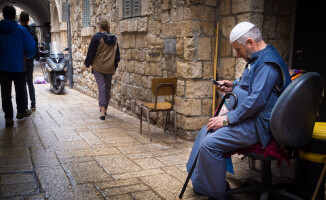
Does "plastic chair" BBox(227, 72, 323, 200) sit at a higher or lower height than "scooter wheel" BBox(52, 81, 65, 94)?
higher

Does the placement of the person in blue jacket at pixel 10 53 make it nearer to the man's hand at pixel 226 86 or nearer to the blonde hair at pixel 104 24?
the blonde hair at pixel 104 24

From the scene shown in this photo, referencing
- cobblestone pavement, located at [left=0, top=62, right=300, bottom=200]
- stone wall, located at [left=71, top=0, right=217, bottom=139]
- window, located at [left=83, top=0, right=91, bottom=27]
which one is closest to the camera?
cobblestone pavement, located at [left=0, top=62, right=300, bottom=200]

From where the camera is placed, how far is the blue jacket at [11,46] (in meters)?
5.10

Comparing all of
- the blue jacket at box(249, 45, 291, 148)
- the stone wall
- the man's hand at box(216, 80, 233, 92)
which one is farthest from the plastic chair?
the stone wall

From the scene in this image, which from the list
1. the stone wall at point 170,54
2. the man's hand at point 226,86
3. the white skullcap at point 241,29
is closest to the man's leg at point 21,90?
the stone wall at point 170,54

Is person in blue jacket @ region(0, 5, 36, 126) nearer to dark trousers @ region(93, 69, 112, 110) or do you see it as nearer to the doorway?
dark trousers @ region(93, 69, 112, 110)

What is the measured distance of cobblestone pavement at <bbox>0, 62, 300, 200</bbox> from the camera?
2943 millimetres

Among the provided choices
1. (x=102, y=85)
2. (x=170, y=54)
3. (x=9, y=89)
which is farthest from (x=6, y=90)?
(x=170, y=54)

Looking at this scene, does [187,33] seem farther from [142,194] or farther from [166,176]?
[142,194]

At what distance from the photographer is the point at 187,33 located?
4477 mm

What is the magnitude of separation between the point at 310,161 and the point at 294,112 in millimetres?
420

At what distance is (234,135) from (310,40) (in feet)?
7.10

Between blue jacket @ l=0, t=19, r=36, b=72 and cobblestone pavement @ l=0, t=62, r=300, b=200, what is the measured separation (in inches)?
38.5

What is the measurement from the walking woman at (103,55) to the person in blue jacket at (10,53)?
104cm
